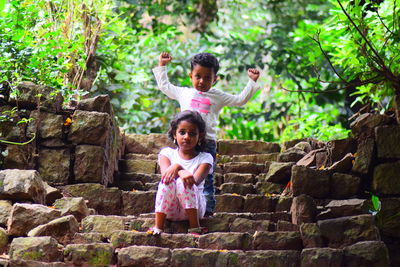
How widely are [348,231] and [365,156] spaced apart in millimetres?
1311

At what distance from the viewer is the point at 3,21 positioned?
6.75 metres

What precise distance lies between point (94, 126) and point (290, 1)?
9.59m

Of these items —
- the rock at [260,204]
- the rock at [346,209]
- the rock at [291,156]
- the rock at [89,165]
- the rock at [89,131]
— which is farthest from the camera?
the rock at [291,156]

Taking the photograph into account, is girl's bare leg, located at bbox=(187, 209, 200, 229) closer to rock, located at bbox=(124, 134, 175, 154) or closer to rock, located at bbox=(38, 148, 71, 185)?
rock, located at bbox=(38, 148, 71, 185)

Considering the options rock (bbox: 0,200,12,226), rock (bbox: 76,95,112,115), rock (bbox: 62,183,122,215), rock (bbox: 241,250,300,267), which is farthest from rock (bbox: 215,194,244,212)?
rock (bbox: 0,200,12,226)

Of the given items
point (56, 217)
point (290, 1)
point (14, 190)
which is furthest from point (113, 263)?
point (290, 1)

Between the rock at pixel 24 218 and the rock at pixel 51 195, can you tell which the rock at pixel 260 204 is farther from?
the rock at pixel 24 218

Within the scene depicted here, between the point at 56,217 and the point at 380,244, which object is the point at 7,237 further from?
the point at 380,244

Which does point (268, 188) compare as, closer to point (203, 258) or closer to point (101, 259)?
point (203, 258)

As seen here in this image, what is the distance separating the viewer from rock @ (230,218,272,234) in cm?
538

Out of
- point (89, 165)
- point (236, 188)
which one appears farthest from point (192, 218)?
point (236, 188)

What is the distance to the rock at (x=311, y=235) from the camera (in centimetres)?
502

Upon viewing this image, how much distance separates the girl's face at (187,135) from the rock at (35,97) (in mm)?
1602

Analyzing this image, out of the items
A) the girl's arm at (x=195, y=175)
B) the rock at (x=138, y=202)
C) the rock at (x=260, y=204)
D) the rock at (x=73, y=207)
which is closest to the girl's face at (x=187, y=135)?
the girl's arm at (x=195, y=175)
